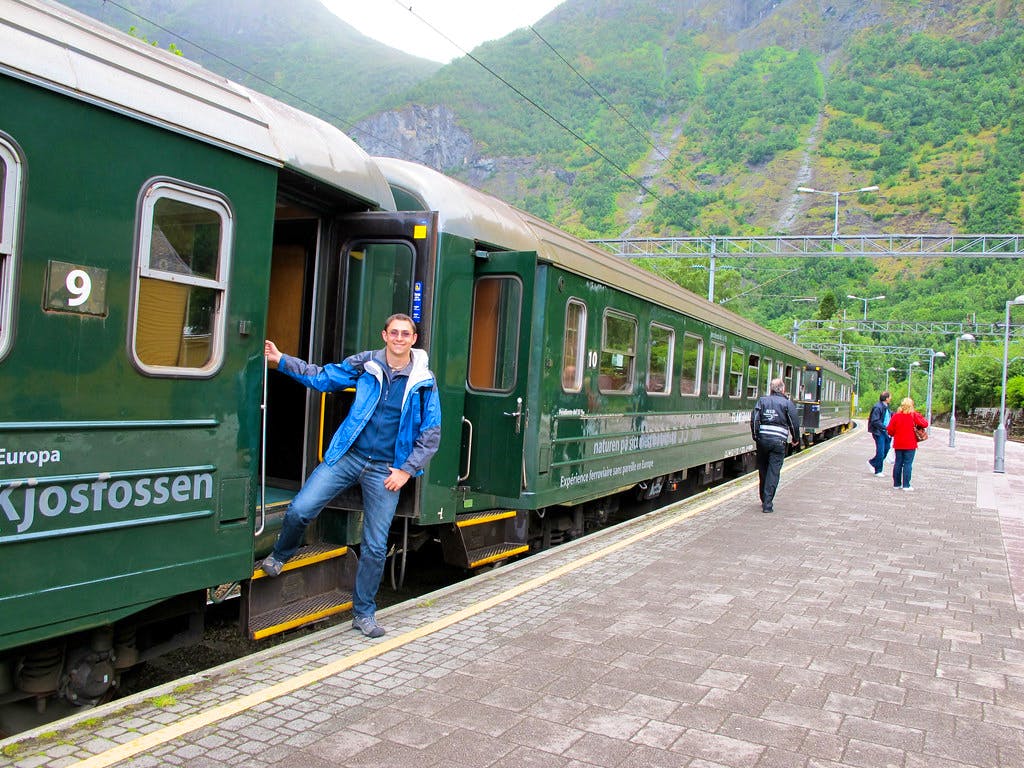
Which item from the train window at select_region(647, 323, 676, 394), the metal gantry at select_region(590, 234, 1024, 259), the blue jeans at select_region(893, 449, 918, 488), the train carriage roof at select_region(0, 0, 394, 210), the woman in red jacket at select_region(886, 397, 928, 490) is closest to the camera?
the train carriage roof at select_region(0, 0, 394, 210)

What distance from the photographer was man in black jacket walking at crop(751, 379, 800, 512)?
1109cm

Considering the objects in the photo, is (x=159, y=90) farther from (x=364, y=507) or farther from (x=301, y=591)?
(x=301, y=591)

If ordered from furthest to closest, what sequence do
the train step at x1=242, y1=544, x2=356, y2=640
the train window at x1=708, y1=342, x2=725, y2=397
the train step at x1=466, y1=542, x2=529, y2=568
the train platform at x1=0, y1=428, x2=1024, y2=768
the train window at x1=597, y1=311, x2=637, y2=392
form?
1. the train window at x1=708, y1=342, x2=725, y2=397
2. the train window at x1=597, y1=311, x2=637, y2=392
3. the train step at x1=466, y1=542, x2=529, y2=568
4. the train step at x1=242, y1=544, x2=356, y2=640
5. the train platform at x1=0, y1=428, x2=1024, y2=768

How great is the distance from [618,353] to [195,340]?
18.7 ft

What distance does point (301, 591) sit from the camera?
515cm

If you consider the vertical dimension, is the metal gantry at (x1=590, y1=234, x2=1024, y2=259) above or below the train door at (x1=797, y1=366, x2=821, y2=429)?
above

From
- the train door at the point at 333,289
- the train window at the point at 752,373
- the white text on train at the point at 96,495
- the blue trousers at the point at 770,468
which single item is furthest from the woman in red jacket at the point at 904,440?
the white text on train at the point at 96,495

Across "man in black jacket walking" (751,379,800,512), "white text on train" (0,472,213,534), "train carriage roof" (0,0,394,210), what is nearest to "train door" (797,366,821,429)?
"man in black jacket walking" (751,379,800,512)

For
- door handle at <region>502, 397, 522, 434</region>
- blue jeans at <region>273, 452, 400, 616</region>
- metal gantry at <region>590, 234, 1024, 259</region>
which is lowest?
blue jeans at <region>273, 452, 400, 616</region>

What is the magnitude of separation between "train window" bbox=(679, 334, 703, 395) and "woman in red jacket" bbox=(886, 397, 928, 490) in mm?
4364

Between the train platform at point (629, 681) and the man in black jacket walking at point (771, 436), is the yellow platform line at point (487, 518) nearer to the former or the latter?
the train platform at point (629, 681)

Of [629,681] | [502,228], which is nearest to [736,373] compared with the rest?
[502,228]

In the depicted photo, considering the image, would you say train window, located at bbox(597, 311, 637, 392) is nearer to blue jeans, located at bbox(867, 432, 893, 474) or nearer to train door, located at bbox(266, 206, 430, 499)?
train door, located at bbox(266, 206, 430, 499)

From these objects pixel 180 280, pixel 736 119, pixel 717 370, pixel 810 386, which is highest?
pixel 736 119
